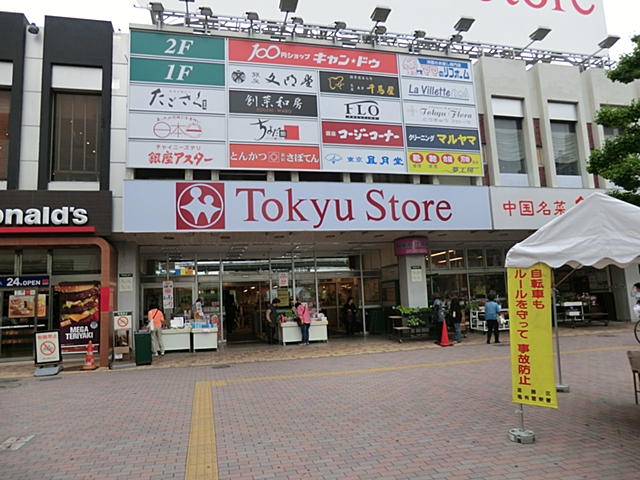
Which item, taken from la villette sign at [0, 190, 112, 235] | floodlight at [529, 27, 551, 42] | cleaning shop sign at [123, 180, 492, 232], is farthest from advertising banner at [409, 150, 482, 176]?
la villette sign at [0, 190, 112, 235]

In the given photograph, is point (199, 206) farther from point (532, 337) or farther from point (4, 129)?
point (532, 337)

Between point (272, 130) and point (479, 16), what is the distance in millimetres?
9585

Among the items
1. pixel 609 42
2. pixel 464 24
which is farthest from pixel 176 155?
pixel 609 42

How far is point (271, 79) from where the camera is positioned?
14.8 metres

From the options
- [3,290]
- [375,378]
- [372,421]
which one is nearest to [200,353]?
[3,290]

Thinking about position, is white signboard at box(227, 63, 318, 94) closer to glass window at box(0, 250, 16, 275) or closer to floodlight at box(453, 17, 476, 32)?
floodlight at box(453, 17, 476, 32)

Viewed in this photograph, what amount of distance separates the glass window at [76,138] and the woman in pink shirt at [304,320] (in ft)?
24.3

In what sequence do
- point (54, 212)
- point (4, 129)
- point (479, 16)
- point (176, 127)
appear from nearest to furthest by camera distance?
point (54, 212)
point (4, 129)
point (176, 127)
point (479, 16)

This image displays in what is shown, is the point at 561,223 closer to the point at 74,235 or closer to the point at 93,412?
the point at 93,412

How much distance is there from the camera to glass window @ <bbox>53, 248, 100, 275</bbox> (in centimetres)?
1441

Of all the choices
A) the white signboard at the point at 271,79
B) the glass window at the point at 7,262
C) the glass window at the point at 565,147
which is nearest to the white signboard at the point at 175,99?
the white signboard at the point at 271,79

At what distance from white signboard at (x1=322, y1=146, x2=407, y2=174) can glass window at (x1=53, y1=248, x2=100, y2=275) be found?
7.63 m

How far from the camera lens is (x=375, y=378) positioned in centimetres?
968

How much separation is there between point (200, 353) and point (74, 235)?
5.00 metres
